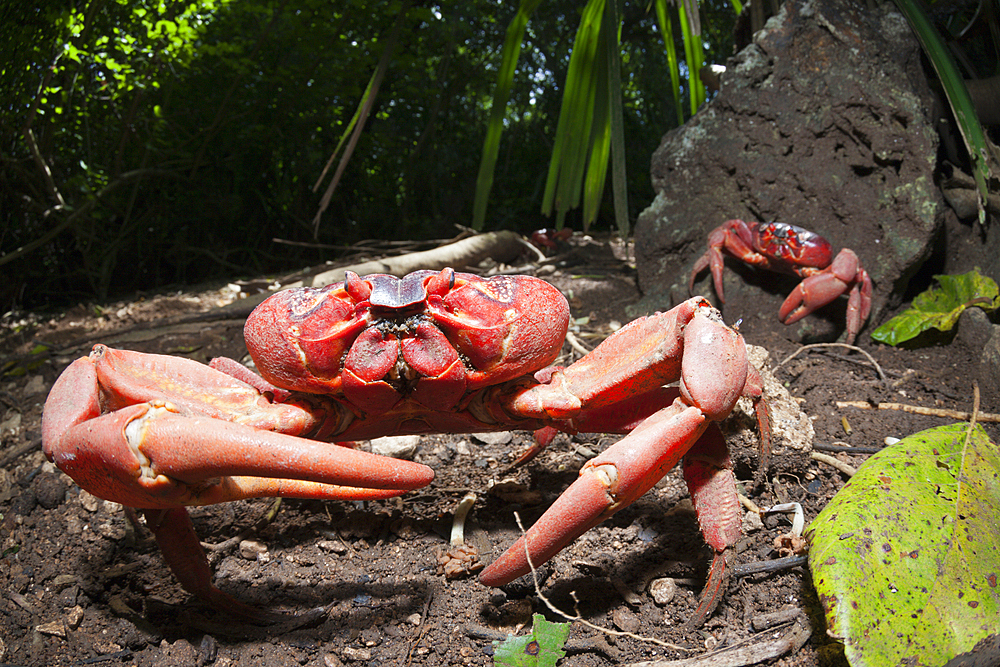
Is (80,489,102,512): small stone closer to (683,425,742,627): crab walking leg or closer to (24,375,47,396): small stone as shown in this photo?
(24,375,47,396): small stone

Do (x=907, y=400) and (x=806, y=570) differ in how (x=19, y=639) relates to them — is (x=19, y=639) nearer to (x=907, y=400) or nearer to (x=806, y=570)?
(x=806, y=570)

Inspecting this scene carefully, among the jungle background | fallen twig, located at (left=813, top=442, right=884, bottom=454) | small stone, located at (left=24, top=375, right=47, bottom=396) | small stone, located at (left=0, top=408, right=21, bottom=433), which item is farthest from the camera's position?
small stone, located at (left=24, top=375, right=47, bottom=396)

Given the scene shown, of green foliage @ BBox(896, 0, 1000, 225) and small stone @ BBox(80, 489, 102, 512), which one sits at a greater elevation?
green foliage @ BBox(896, 0, 1000, 225)

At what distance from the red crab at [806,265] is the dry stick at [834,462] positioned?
5.14ft

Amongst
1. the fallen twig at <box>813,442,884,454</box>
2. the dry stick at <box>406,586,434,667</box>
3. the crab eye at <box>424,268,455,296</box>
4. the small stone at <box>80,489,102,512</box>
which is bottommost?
the fallen twig at <box>813,442,884,454</box>

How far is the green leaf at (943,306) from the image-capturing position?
304 centimetres

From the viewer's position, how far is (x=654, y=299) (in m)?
4.03

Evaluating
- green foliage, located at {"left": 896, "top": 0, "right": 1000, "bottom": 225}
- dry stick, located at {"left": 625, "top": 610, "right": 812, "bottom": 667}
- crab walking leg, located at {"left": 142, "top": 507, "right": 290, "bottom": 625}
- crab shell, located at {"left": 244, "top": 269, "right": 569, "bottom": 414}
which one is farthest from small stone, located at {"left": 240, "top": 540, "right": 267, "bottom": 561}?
green foliage, located at {"left": 896, "top": 0, "right": 1000, "bottom": 225}

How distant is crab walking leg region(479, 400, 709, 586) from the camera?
136 cm

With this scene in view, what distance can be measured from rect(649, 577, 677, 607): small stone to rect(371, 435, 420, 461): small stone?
112cm

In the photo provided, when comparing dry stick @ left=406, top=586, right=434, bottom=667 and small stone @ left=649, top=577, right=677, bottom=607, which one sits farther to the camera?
small stone @ left=649, top=577, right=677, bottom=607

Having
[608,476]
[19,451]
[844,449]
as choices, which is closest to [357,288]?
[608,476]

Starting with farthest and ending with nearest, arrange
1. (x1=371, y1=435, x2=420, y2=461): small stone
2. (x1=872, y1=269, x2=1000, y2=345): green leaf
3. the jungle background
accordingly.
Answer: (x1=872, y1=269, x2=1000, y2=345): green leaf, (x1=371, y1=435, x2=420, y2=461): small stone, the jungle background

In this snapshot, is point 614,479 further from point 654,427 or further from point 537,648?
point 537,648
